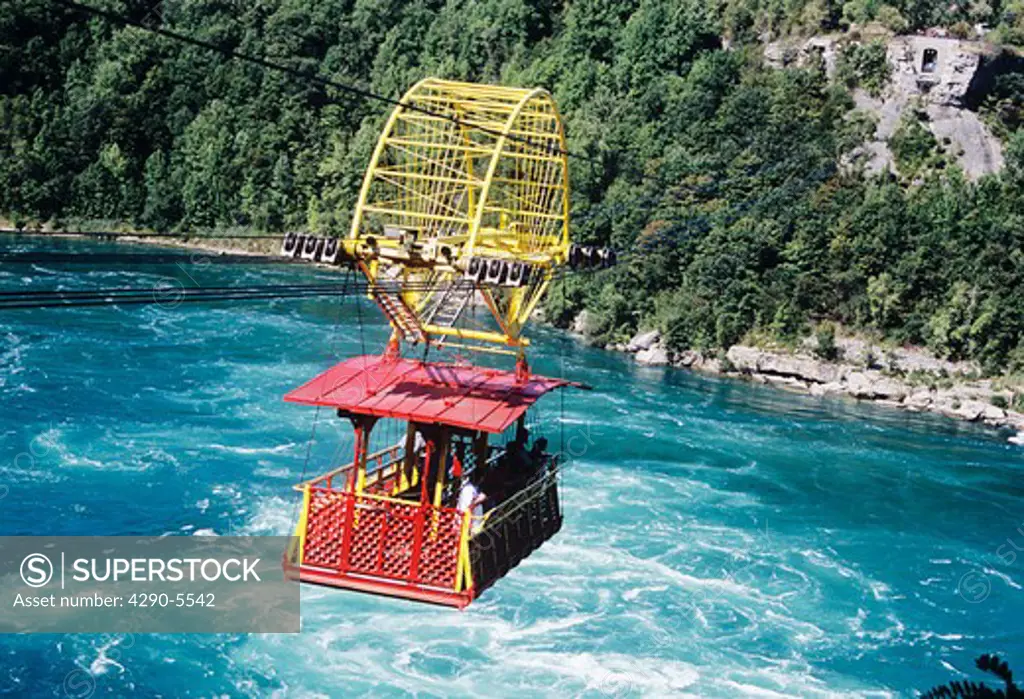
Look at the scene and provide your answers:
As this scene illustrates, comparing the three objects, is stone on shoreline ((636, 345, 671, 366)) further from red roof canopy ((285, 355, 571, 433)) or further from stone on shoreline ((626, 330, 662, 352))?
red roof canopy ((285, 355, 571, 433))

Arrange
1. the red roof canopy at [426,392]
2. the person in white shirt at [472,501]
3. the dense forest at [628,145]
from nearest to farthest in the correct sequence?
the red roof canopy at [426,392] < the person in white shirt at [472,501] < the dense forest at [628,145]

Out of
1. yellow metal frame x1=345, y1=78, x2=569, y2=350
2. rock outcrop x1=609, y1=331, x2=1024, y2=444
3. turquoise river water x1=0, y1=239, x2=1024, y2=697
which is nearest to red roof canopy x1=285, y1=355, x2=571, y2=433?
yellow metal frame x1=345, y1=78, x2=569, y2=350

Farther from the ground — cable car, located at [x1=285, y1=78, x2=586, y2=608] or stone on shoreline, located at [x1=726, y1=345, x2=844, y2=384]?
cable car, located at [x1=285, y1=78, x2=586, y2=608]

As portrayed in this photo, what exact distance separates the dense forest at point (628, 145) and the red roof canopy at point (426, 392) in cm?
2609

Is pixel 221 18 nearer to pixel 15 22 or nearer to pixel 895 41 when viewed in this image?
pixel 15 22

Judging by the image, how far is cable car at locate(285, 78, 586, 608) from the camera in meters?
11.1

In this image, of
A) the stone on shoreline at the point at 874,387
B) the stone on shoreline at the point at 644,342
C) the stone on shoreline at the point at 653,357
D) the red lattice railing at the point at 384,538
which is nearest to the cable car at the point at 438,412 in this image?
the red lattice railing at the point at 384,538

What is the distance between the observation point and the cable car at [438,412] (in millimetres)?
11133

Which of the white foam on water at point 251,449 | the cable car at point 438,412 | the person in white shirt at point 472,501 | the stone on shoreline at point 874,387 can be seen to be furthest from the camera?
the stone on shoreline at point 874,387

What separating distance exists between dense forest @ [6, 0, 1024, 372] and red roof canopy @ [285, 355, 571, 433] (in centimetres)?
2609

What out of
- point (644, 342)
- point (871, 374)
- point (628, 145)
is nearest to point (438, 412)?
point (871, 374)

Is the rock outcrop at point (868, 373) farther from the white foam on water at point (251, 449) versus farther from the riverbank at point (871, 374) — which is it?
the white foam on water at point (251, 449)

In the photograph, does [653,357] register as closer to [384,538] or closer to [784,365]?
[784,365]

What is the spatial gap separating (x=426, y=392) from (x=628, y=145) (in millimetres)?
42429
